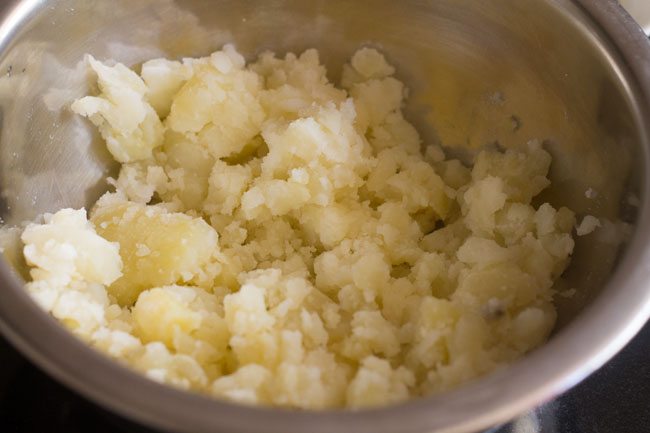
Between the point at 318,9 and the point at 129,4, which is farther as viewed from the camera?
the point at 318,9

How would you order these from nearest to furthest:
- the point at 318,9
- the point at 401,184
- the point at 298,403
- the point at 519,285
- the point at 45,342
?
1. the point at 45,342
2. the point at 298,403
3. the point at 519,285
4. the point at 401,184
5. the point at 318,9

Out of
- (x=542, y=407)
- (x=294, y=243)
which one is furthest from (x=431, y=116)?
(x=542, y=407)

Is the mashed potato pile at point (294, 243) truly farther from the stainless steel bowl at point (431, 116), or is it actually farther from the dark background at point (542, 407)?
the dark background at point (542, 407)

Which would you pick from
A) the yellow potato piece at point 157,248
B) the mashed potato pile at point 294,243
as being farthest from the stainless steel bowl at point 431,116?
the yellow potato piece at point 157,248

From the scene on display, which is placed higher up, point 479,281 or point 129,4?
point 129,4

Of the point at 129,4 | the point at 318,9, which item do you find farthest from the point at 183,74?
the point at 318,9

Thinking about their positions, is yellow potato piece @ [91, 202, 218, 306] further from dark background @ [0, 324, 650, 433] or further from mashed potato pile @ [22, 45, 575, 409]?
dark background @ [0, 324, 650, 433]

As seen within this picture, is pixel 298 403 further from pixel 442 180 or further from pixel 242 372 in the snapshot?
pixel 442 180
